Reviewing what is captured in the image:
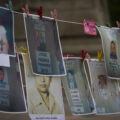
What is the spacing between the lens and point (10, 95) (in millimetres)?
2568

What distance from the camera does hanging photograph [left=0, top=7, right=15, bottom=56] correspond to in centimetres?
253

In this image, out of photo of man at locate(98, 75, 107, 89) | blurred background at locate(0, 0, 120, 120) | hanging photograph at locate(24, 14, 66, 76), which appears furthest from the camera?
blurred background at locate(0, 0, 120, 120)

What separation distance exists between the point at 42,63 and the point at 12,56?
0.24 meters

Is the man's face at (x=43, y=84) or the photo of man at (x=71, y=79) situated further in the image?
the photo of man at (x=71, y=79)

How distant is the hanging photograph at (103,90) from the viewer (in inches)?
125

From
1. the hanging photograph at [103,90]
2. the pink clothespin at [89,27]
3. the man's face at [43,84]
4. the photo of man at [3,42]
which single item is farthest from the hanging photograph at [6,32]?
the hanging photograph at [103,90]

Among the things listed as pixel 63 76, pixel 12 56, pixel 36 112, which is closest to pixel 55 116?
pixel 36 112

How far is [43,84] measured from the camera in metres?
2.76

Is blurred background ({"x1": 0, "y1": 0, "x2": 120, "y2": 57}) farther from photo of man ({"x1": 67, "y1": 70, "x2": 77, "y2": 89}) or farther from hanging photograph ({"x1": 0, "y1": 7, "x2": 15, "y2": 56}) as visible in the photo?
hanging photograph ({"x1": 0, "y1": 7, "x2": 15, "y2": 56})

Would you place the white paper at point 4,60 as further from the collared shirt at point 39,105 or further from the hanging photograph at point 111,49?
the hanging photograph at point 111,49

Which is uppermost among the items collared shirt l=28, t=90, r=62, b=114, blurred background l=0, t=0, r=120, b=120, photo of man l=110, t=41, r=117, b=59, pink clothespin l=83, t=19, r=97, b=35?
blurred background l=0, t=0, r=120, b=120

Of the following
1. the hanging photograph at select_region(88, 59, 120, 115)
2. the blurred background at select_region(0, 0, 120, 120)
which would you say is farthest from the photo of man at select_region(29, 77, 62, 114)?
the blurred background at select_region(0, 0, 120, 120)

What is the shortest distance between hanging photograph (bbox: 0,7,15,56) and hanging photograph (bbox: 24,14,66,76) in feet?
0.42

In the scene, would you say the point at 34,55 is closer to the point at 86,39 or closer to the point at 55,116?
the point at 55,116
